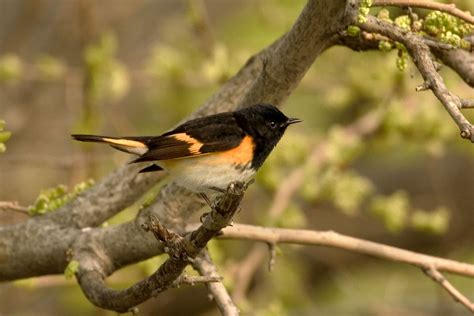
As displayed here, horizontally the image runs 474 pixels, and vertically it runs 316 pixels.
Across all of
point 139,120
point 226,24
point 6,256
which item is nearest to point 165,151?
point 6,256

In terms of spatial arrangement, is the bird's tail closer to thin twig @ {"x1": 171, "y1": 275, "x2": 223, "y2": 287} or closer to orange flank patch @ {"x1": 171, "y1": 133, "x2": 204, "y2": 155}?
orange flank patch @ {"x1": 171, "y1": 133, "x2": 204, "y2": 155}

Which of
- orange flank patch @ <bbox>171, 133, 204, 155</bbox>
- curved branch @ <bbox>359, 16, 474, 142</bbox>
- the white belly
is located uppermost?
curved branch @ <bbox>359, 16, 474, 142</bbox>

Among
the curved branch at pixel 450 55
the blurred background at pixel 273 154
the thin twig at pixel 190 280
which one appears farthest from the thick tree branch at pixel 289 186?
the thin twig at pixel 190 280

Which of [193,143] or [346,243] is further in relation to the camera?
[346,243]

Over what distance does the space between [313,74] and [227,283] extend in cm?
314

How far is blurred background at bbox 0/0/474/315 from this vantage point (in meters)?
6.17

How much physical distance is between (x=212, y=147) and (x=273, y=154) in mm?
2307

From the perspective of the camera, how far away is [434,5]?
11.1 feet

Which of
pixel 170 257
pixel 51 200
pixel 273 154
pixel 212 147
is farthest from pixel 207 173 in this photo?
pixel 273 154

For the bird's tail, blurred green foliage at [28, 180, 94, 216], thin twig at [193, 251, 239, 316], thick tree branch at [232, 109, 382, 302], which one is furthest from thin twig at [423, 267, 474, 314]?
blurred green foliage at [28, 180, 94, 216]

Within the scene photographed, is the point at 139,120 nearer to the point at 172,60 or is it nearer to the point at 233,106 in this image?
the point at 172,60

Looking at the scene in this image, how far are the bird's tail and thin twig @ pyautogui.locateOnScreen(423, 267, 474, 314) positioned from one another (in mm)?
1464

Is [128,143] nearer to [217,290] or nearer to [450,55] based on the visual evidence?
[217,290]

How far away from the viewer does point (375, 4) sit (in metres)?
3.60
